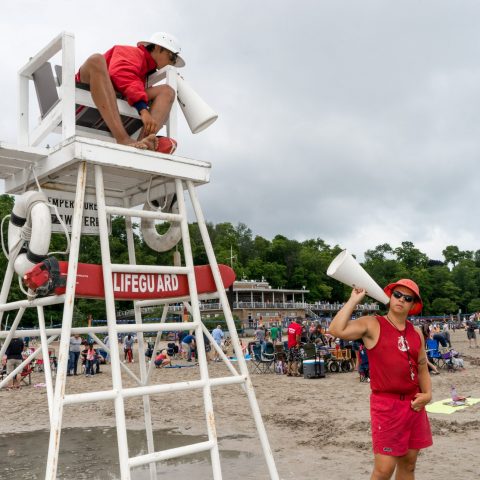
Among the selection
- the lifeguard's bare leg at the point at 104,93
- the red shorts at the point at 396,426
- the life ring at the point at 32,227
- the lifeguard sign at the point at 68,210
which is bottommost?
the red shorts at the point at 396,426

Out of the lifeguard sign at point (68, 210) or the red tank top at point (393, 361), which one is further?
the lifeguard sign at point (68, 210)

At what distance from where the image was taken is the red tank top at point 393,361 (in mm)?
3928

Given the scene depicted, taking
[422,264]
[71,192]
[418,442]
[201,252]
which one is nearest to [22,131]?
[71,192]

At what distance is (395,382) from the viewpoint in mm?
3912

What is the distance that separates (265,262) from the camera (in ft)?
370

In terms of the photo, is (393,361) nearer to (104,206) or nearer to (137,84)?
(104,206)

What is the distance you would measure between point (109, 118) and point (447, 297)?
109 metres

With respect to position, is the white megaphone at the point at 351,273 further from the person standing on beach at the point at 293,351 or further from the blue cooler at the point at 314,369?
the person standing on beach at the point at 293,351

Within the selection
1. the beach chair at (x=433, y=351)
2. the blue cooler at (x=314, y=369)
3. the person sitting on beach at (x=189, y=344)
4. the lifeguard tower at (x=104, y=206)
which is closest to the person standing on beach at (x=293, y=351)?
the blue cooler at (x=314, y=369)

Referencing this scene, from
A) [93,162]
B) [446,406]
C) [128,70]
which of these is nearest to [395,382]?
[93,162]

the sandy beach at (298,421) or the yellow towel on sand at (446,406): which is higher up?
the sandy beach at (298,421)

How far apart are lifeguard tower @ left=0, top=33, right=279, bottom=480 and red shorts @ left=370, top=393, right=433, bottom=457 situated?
2.82ft

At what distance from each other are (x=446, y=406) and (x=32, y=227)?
9.09m

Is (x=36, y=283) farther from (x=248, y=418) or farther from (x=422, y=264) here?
(x=422, y=264)
